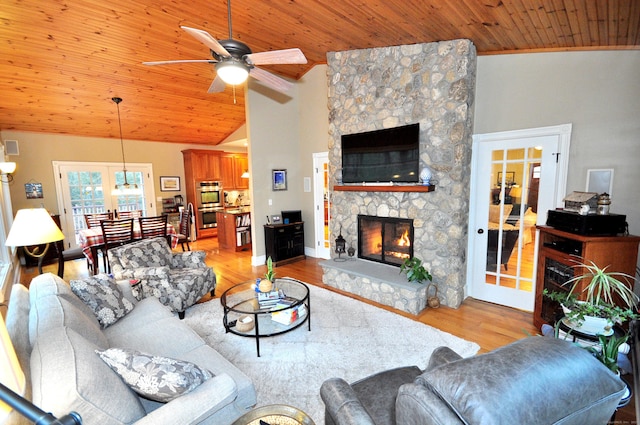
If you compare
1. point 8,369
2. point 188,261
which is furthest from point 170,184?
point 8,369

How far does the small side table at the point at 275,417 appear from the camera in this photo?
1320mm

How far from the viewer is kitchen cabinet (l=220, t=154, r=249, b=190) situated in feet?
27.4

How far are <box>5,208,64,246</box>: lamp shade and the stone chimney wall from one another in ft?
11.3

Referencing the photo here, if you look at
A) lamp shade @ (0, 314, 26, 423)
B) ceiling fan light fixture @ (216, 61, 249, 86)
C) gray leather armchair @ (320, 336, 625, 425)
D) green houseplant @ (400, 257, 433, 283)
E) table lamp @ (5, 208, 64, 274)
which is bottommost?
green houseplant @ (400, 257, 433, 283)

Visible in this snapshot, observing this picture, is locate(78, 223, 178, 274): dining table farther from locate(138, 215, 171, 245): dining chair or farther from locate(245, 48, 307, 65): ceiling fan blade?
locate(245, 48, 307, 65): ceiling fan blade

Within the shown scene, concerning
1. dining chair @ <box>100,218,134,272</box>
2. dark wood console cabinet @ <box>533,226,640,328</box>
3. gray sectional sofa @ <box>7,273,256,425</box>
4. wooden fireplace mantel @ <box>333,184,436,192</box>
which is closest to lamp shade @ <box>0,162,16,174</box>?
dining chair @ <box>100,218,134,272</box>

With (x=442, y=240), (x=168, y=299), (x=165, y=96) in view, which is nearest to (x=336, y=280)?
(x=442, y=240)

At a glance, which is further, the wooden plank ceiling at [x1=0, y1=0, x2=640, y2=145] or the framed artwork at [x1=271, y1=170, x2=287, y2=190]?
the framed artwork at [x1=271, y1=170, x2=287, y2=190]

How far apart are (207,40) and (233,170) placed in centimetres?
689

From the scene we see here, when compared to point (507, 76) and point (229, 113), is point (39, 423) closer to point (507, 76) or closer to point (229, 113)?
point (507, 76)

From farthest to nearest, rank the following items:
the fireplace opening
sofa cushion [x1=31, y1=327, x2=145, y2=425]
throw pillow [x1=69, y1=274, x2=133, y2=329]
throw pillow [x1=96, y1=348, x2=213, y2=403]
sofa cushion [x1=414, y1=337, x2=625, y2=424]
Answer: the fireplace opening
throw pillow [x1=69, y1=274, x2=133, y2=329]
throw pillow [x1=96, y1=348, x2=213, y2=403]
sofa cushion [x1=31, y1=327, x2=145, y2=425]
sofa cushion [x1=414, y1=337, x2=625, y2=424]

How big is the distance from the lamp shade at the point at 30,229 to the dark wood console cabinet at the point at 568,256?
14.1 feet

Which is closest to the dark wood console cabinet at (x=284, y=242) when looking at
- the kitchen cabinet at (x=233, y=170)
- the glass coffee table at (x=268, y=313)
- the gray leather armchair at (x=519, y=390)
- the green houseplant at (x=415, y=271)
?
the glass coffee table at (x=268, y=313)

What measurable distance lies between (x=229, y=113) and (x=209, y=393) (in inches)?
260
